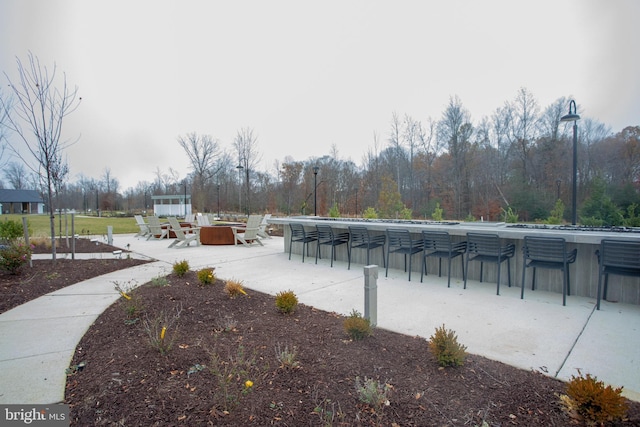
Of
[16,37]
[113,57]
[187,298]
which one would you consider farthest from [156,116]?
[187,298]

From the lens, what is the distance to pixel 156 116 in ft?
57.4

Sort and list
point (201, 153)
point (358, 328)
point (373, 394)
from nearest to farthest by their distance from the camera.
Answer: point (373, 394) < point (358, 328) < point (201, 153)

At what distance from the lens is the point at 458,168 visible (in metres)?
27.3

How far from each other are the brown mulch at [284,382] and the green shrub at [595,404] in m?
0.11

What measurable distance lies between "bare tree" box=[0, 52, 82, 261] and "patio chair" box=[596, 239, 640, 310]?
923 cm

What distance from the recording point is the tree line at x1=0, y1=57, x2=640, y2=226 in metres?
22.8

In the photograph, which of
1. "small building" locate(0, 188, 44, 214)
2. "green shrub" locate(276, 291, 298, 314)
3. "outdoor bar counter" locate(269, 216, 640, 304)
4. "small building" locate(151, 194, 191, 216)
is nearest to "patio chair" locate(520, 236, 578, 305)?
"outdoor bar counter" locate(269, 216, 640, 304)

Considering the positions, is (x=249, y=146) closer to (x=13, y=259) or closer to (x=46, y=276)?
(x=46, y=276)

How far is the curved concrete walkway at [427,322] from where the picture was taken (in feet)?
8.45

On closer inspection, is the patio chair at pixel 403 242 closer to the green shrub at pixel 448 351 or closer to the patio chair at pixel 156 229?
the green shrub at pixel 448 351

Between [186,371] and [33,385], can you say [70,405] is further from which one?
[186,371]

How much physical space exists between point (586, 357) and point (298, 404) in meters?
2.51

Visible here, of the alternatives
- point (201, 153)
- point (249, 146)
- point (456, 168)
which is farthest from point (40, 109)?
point (201, 153)

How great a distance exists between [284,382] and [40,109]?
7.65 metres
